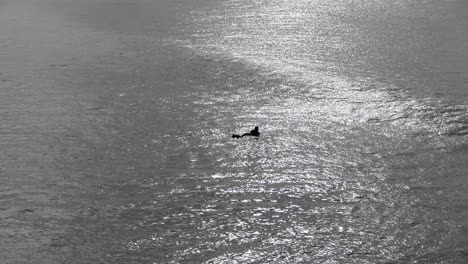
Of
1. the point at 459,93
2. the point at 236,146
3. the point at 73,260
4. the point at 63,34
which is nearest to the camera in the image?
the point at 73,260

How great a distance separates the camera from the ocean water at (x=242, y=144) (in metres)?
2.04

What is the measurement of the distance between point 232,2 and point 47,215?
365 cm

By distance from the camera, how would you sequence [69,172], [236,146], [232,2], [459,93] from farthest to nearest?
1. [232,2]
2. [459,93]
3. [236,146]
4. [69,172]

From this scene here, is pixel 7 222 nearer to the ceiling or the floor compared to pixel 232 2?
nearer to the floor

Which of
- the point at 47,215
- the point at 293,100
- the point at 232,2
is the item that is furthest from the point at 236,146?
the point at 232,2

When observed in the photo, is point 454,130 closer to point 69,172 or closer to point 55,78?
point 69,172

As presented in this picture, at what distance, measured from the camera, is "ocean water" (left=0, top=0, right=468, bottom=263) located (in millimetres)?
2037

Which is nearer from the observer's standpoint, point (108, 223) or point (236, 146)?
point (108, 223)

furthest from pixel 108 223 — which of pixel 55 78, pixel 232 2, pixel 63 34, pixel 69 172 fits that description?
pixel 232 2

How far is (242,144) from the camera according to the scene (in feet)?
9.09

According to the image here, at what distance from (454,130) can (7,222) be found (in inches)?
69.6

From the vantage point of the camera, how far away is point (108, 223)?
7.07 ft

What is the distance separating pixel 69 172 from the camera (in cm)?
255

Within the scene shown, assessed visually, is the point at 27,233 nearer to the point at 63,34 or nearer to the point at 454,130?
the point at 454,130
